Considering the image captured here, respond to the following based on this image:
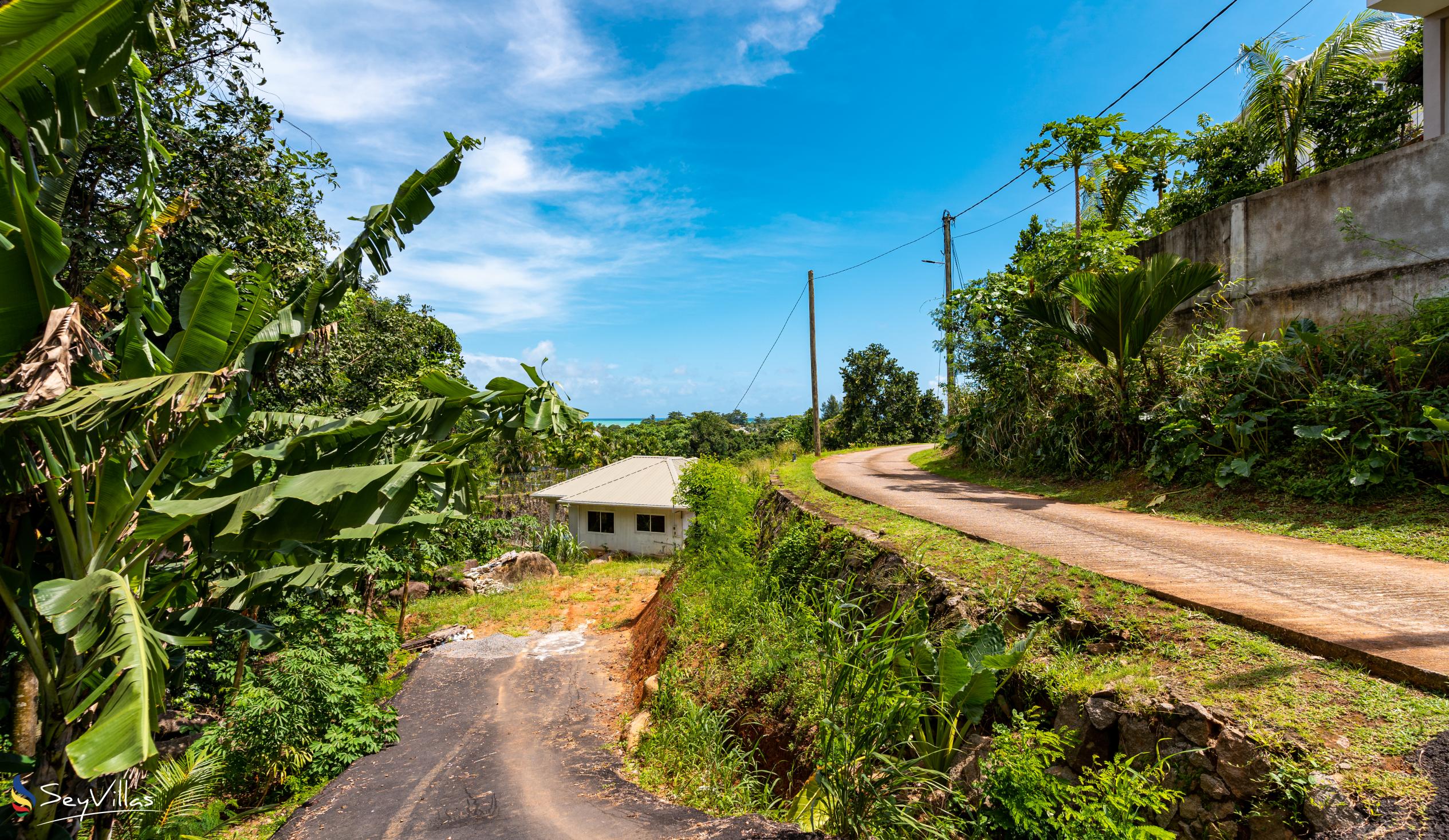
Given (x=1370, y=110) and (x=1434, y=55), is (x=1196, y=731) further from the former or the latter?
(x=1370, y=110)

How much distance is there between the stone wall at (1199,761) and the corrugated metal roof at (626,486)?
19.0 metres

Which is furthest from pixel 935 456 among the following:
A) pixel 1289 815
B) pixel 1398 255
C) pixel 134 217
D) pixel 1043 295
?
pixel 134 217

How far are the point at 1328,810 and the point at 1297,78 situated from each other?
602 inches

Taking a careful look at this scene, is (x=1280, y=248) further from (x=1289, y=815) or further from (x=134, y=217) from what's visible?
(x=134, y=217)

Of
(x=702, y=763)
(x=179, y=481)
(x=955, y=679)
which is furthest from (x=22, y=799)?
(x=955, y=679)

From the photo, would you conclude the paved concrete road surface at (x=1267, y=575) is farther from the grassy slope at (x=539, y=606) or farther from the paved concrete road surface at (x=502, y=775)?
the grassy slope at (x=539, y=606)

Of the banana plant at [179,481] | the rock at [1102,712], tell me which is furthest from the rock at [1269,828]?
the banana plant at [179,481]

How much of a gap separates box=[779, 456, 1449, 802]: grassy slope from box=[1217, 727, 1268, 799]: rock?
81mm

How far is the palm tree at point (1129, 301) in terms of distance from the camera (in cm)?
973

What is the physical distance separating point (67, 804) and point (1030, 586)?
6.45 meters

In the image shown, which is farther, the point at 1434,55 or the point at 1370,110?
the point at 1370,110

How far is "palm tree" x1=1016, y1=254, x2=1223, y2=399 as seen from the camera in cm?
973

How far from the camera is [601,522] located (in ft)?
83.7

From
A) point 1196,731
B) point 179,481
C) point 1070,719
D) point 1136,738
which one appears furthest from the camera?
point 179,481
